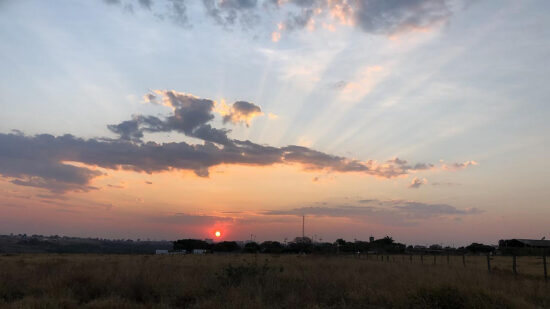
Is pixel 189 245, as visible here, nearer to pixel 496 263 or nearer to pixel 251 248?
pixel 251 248

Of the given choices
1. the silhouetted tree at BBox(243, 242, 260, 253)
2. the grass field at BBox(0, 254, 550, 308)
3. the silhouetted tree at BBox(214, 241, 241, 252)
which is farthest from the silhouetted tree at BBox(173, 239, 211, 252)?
the grass field at BBox(0, 254, 550, 308)

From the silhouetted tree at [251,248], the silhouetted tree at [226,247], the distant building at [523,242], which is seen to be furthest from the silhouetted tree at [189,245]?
the distant building at [523,242]

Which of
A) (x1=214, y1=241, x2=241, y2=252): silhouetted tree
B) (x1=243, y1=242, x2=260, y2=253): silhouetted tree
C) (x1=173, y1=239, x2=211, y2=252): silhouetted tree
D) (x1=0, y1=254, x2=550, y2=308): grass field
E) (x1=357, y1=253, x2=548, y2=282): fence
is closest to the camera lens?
(x1=0, y1=254, x2=550, y2=308): grass field

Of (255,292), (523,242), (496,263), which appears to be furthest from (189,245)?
(255,292)

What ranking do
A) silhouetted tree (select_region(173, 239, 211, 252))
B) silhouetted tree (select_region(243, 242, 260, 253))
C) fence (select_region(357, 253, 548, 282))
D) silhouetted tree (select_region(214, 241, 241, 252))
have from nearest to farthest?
1. fence (select_region(357, 253, 548, 282))
2. silhouetted tree (select_region(243, 242, 260, 253))
3. silhouetted tree (select_region(214, 241, 241, 252))
4. silhouetted tree (select_region(173, 239, 211, 252))

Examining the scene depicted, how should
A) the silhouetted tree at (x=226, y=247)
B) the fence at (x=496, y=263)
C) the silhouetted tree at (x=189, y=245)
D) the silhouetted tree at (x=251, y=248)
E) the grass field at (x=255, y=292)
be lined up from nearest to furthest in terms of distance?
the grass field at (x=255, y=292)
the fence at (x=496, y=263)
the silhouetted tree at (x=251, y=248)
the silhouetted tree at (x=226, y=247)
the silhouetted tree at (x=189, y=245)

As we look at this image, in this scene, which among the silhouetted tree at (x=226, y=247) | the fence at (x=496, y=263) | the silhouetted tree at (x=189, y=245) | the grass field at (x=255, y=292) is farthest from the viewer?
the silhouetted tree at (x=189, y=245)

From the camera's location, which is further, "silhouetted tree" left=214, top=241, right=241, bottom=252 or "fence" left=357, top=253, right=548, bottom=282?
"silhouetted tree" left=214, top=241, right=241, bottom=252

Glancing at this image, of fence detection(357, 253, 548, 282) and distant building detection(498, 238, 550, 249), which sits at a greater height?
distant building detection(498, 238, 550, 249)

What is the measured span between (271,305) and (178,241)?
13280 centimetres

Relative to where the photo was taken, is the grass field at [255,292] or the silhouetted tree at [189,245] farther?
the silhouetted tree at [189,245]

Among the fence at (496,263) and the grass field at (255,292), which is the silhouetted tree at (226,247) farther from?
the grass field at (255,292)

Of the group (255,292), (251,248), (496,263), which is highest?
(251,248)

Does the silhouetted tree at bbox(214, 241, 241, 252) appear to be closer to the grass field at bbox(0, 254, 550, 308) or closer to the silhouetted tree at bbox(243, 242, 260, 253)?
the silhouetted tree at bbox(243, 242, 260, 253)
